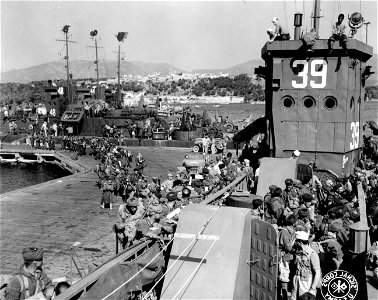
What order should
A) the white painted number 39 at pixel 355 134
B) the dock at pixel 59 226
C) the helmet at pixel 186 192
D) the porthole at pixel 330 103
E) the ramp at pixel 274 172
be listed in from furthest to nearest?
the white painted number 39 at pixel 355 134 → the porthole at pixel 330 103 → the ramp at pixel 274 172 → the dock at pixel 59 226 → the helmet at pixel 186 192

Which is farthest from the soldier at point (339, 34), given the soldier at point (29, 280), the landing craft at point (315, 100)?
the soldier at point (29, 280)

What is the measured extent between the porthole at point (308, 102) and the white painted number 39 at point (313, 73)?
0.38 meters

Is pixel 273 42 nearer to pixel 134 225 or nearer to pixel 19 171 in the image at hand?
pixel 134 225

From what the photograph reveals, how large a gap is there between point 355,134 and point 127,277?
12.0m

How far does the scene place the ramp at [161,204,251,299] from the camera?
5.69m

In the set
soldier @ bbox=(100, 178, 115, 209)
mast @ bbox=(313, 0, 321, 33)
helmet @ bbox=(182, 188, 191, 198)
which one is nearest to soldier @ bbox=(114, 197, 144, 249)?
helmet @ bbox=(182, 188, 191, 198)

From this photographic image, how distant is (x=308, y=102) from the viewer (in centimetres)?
1416

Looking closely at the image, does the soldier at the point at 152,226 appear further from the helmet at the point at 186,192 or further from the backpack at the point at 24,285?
the backpack at the point at 24,285

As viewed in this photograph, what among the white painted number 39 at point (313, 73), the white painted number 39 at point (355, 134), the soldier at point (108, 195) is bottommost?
the soldier at point (108, 195)

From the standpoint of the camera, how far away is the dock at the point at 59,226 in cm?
1045

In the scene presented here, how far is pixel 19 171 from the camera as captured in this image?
36469 millimetres

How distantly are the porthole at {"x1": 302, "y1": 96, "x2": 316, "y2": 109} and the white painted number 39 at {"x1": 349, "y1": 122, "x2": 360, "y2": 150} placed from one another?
5.33ft

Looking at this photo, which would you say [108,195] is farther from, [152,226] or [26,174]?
[26,174]

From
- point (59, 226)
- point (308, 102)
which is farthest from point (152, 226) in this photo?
point (308, 102)
